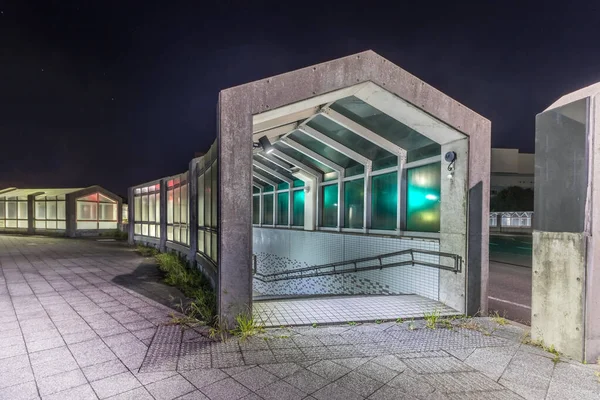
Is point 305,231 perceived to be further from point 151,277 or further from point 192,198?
point 151,277

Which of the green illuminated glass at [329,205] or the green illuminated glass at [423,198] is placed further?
the green illuminated glass at [329,205]

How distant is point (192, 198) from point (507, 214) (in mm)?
34377

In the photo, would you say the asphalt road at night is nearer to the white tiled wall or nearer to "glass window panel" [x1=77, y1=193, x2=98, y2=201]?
the white tiled wall

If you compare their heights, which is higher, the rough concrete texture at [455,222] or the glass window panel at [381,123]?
the glass window panel at [381,123]

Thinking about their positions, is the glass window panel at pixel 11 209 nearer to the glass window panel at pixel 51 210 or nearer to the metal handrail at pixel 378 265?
the glass window panel at pixel 51 210

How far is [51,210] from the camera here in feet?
77.7

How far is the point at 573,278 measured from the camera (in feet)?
12.1

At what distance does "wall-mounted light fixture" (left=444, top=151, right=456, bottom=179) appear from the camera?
18.0 feet

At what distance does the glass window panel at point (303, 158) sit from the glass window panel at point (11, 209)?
26.4 metres

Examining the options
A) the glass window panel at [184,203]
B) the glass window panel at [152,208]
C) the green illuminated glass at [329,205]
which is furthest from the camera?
the glass window panel at [152,208]

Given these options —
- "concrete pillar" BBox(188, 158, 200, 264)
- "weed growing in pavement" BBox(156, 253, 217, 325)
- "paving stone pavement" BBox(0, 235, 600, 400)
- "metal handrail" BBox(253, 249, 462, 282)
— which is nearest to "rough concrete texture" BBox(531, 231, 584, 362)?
"paving stone pavement" BBox(0, 235, 600, 400)

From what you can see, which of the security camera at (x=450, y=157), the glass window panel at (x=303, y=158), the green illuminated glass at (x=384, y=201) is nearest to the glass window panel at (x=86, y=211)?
the glass window panel at (x=303, y=158)

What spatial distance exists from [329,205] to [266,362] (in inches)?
309

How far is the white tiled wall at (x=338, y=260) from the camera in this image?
641 centimetres
